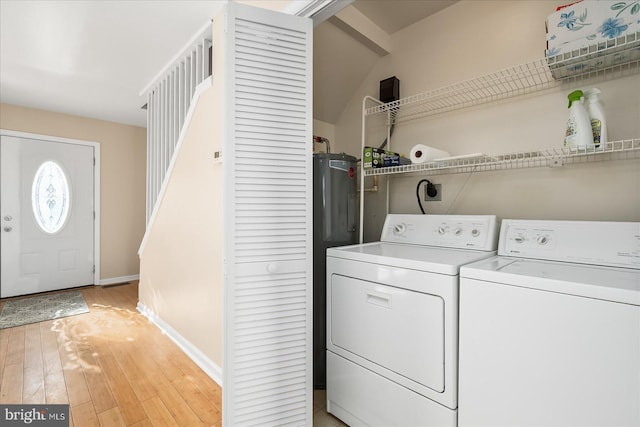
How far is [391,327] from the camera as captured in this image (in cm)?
131

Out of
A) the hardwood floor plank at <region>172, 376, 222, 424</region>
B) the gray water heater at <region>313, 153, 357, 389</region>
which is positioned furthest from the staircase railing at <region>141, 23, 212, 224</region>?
the hardwood floor plank at <region>172, 376, 222, 424</region>

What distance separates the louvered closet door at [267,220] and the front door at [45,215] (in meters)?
3.98

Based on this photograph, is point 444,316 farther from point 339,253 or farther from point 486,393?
point 339,253

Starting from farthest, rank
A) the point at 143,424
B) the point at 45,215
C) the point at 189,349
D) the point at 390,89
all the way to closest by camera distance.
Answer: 1. the point at 45,215
2. the point at 189,349
3. the point at 390,89
4. the point at 143,424

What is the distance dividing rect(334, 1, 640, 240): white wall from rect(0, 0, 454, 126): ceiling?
23cm

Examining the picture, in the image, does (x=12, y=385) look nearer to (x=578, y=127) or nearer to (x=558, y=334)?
(x=558, y=334)

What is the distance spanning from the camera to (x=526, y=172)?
1.68 metres

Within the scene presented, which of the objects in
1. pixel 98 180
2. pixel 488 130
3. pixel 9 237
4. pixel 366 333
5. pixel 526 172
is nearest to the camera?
pixel 366 333

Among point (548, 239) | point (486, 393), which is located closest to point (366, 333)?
point (486, 393)

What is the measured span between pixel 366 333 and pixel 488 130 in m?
1.39

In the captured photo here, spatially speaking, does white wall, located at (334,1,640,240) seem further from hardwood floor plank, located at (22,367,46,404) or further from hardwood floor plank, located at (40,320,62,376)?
hardwood floor plank, located at (40,320,62,376)

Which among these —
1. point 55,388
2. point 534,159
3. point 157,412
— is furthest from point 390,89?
point 55,388

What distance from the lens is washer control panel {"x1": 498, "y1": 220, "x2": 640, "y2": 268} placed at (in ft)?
3.69

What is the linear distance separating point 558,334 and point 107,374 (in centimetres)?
253
